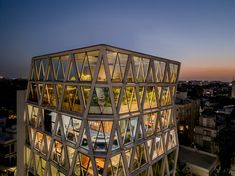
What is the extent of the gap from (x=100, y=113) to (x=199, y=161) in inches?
821

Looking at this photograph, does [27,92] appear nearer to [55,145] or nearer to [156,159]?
[55,145]

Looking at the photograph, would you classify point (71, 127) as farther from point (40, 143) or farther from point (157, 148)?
point (157, 148)

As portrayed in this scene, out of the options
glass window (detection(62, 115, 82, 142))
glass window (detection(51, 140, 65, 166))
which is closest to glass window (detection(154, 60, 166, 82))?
glass window (detection(62, 115, 82, 142))

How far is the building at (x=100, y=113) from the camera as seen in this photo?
1380cm

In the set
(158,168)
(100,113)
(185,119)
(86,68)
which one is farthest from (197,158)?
(86,68)

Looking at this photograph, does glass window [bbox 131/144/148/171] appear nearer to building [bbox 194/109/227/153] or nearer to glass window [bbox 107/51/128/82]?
glass window [bbox 107/51/128/82]

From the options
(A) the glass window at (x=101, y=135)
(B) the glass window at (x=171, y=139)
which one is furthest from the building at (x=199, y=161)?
(A) the glass window at (x=101, y=135)

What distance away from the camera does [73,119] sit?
15.8 metres

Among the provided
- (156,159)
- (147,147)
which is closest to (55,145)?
(147,147)

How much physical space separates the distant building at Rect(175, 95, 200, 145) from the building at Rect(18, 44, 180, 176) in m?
19.5

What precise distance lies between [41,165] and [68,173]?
21.9 feet

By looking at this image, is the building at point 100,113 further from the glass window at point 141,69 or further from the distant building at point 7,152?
the distant building at point 7,152

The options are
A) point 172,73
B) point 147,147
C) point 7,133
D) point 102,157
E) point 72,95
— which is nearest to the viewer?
point 102,157

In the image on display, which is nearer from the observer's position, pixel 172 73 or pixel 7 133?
pixel 172 73
